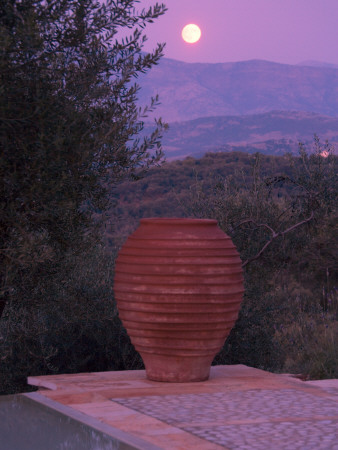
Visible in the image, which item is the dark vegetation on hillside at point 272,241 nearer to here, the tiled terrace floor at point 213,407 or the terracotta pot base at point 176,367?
the tiled terrace floor at point 213,407

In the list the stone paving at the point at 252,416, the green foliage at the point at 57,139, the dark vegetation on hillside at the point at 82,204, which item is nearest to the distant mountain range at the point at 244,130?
the dark vegetation on hillside at the point at 82,204

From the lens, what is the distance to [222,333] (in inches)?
289

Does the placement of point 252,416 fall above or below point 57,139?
below

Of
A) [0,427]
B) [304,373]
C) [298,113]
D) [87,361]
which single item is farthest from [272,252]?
[298,113]

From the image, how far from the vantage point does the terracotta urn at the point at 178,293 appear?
7.04m

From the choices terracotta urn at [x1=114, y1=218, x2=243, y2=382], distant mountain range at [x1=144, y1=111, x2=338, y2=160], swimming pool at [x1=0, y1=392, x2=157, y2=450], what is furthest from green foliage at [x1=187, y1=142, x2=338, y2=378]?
distant mountain range at [x1=144, y1=111, x2=338, y2=160]

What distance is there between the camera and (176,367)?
289 inches

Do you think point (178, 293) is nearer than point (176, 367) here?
Yes

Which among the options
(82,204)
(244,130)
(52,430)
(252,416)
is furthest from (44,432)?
(244,130)

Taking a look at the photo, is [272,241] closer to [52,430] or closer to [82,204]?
[82,204]

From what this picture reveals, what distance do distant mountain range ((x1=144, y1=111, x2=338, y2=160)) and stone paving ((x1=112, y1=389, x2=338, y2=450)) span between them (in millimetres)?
151138

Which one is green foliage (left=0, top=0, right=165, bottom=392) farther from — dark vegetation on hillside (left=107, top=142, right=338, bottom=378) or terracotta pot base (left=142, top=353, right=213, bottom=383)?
dark vegetation on hillside (left=107, top=142, right=338, bottom=378)

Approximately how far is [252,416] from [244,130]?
560 feet

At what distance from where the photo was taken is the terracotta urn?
7.04m
